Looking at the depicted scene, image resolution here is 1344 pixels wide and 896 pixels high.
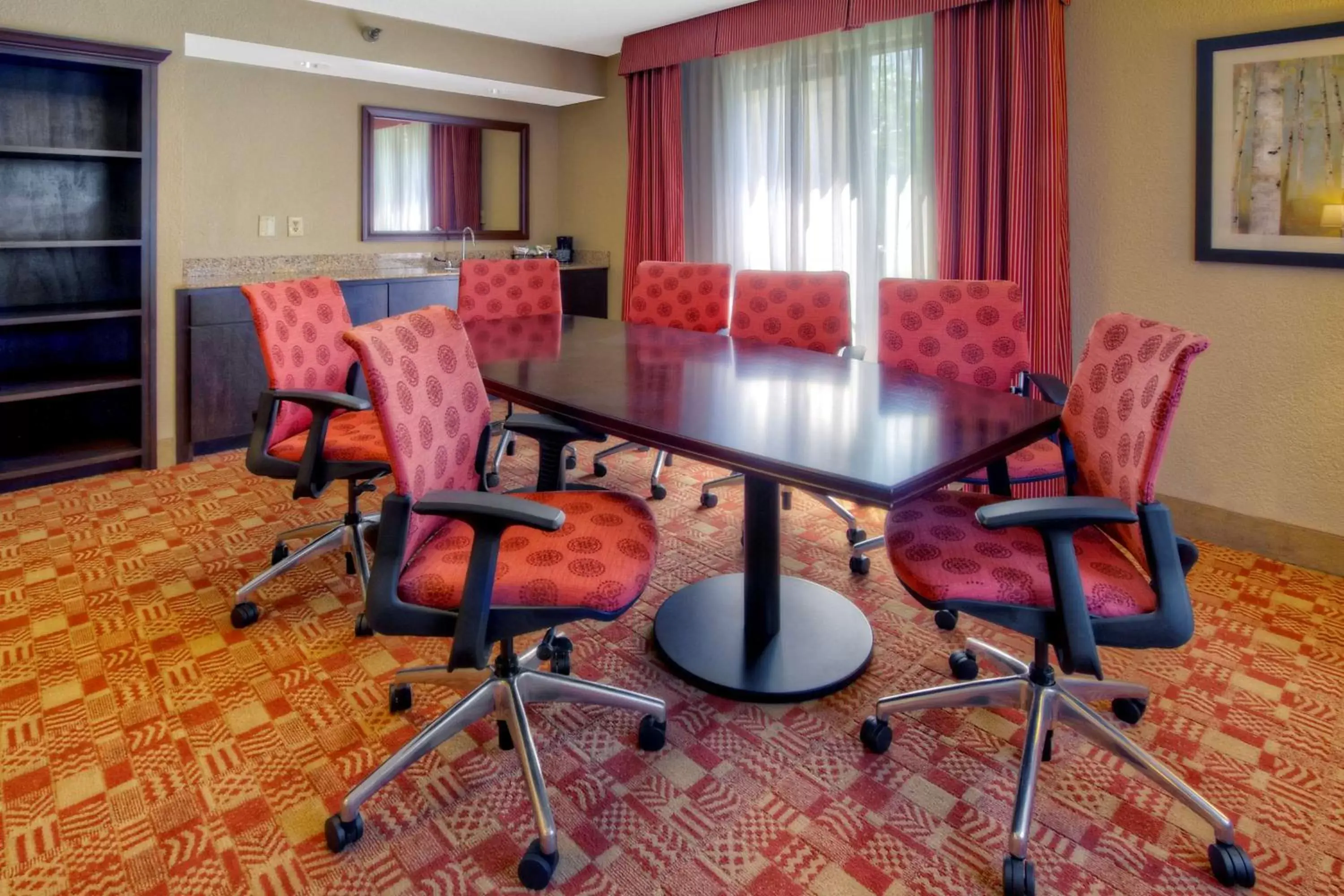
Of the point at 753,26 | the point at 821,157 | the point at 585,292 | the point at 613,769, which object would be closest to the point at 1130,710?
the point at 613,769

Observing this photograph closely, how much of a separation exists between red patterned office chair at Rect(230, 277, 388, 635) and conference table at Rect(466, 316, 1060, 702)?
1.47 feet

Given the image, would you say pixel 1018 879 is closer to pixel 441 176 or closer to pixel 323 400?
pixel 323 400

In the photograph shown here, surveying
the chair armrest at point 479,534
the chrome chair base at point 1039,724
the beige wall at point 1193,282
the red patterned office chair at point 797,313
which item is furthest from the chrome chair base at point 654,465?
the chair armrest at point 479,534

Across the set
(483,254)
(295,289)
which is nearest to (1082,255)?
(295,289)

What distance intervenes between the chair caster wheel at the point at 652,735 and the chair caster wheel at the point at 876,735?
1.48 feet

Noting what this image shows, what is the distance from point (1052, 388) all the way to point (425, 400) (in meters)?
1.66

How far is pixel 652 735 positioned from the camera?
1828 mm

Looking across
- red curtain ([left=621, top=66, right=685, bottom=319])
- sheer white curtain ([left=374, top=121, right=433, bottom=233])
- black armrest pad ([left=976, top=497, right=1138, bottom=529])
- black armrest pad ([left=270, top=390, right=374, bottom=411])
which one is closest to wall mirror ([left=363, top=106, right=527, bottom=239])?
sheer white curtain ([left=374, top=121, right=433, bottom=233])

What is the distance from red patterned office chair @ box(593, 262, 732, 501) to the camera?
12.0 feet

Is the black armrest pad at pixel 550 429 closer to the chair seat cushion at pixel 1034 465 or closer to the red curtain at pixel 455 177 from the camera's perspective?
the chair seat cushion at pixel 1034 465

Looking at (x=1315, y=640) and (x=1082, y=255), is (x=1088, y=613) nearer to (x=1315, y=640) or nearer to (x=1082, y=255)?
(x=1315, y=640)

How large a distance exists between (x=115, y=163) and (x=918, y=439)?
3.93m

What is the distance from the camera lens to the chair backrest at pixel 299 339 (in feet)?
7.72

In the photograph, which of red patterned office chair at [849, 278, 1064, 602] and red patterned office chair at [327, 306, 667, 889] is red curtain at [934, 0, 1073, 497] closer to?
red patterned office chair at [849, 278, 1064, 602]
